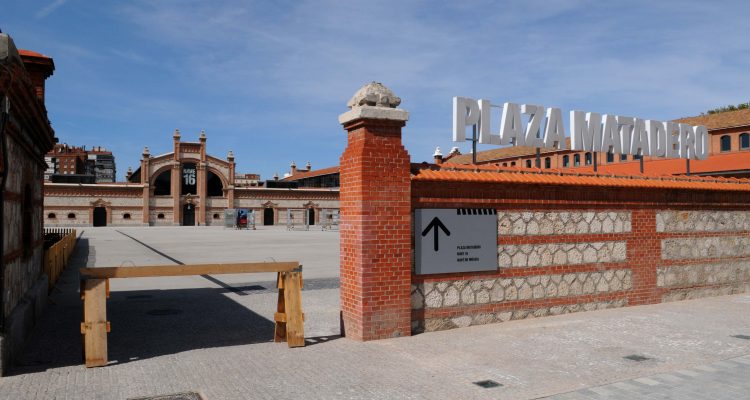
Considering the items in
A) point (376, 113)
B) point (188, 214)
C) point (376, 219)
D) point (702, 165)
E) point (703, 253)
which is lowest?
point (703, 253)

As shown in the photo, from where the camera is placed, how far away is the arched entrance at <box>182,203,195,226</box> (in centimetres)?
6925

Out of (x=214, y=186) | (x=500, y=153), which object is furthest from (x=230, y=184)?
(x=500, y=153)

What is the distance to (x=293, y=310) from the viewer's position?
7.95m

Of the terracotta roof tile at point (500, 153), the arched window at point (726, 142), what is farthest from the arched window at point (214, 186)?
the arched window at point (726, 142)

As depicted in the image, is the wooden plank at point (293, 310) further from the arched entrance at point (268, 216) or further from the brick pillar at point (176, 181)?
the arched entrance at point (268, 216)

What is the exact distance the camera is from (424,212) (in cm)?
881

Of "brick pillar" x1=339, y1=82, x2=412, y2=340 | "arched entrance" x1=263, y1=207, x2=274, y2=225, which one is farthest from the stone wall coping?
"arched entrance" x1=263, y1=207, x2=274, y2=225

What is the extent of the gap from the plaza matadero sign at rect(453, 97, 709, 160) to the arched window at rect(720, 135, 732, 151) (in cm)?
3345

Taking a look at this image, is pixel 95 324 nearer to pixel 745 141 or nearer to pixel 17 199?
pixel 17 199

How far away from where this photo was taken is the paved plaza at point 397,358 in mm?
5883

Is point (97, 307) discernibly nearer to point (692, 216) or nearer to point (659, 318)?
point (659, 318)

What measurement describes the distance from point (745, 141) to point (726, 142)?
1.64 metres

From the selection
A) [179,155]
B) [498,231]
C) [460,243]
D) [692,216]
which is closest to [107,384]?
[460,243]

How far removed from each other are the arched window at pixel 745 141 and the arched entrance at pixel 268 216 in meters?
52.7
